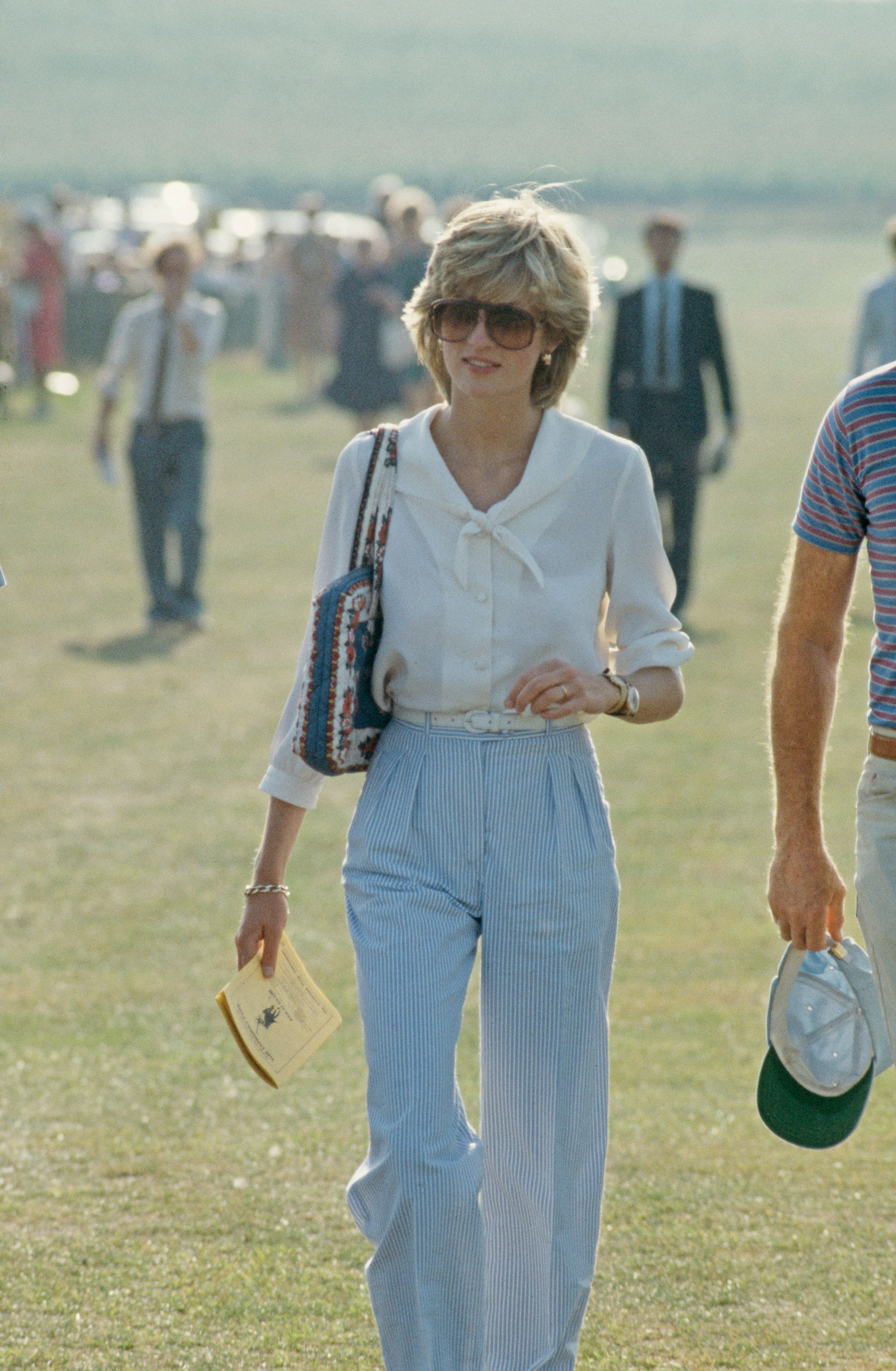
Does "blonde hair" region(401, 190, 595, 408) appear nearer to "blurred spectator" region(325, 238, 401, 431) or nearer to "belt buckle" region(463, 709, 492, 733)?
"belt buckle" region(463, 709, 492, 733)

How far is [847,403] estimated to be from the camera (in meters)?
2.89

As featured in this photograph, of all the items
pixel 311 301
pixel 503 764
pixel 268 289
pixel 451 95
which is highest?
pixel 503 764

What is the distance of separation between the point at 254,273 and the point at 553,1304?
114 feet

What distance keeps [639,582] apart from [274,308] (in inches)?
1123

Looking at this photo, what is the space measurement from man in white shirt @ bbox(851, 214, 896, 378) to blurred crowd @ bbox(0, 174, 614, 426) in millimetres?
2561

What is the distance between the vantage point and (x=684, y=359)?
432 inches

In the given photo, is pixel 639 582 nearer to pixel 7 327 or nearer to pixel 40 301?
pixel 7 327

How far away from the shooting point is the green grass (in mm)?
127250

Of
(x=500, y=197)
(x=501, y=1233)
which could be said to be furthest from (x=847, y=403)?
(x=501, y=1233)

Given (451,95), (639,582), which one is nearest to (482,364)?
(639,582)

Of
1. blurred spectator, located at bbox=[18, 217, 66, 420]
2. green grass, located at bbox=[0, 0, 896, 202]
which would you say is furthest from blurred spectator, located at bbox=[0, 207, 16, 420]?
green grass, located at bbox=[0, 0, 896, 202]

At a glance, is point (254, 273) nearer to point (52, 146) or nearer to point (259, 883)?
point (259, 883)

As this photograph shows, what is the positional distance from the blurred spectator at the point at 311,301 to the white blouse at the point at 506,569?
22.4 meters

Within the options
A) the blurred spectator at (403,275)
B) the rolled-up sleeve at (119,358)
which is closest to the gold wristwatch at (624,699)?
the rolled-up sleeve at (119,358)
